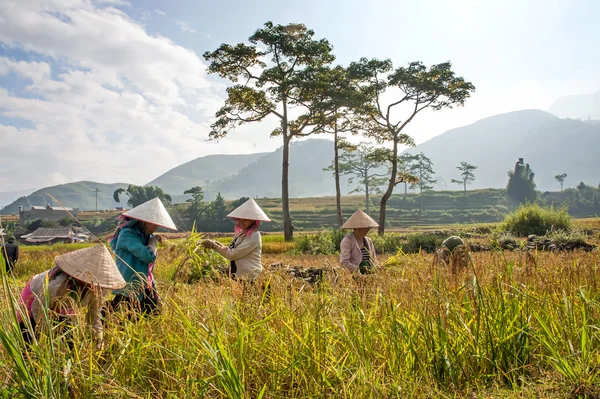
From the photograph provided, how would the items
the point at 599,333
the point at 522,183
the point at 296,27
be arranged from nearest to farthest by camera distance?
the point at 599,333
the point at 296,27
the point at 522,183

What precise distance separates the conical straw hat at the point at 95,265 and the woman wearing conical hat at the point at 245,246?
1.91m

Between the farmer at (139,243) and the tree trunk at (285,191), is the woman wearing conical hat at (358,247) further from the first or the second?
the tree trunk at (285,191)

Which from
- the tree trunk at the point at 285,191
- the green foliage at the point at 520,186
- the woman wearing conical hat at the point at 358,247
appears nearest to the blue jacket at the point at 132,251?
the woman wearing conical hat at the point at 358,247

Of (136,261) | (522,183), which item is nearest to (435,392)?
(136,261)

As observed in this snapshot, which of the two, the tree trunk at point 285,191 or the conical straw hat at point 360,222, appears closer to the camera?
the conical straw hat at point 360,222

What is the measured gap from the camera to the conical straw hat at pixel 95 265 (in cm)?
263

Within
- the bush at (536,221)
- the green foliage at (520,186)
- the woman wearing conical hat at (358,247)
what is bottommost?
the bush at (536,221)

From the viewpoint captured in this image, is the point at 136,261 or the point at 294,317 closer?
the point at 294,317

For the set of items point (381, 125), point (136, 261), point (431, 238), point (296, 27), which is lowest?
point (431, 238)

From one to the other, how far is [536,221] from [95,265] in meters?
19.8

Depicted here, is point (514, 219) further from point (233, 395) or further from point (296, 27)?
point (233, 395)

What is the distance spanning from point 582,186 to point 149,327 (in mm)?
98028

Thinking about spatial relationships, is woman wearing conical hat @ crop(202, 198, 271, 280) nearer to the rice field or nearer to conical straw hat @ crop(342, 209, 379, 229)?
conical straw hat @ crop(342, 209, 379, 229)

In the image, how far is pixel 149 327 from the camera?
8.87 ft
